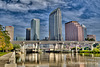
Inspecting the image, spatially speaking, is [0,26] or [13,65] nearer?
[13,65]

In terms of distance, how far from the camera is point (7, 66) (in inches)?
729

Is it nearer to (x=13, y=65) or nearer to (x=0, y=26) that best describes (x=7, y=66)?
(x=13, y=65)

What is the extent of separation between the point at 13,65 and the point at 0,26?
2204 inches

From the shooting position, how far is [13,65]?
61.3ft

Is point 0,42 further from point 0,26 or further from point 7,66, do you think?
point 7,66

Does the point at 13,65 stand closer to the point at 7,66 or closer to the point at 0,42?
the point at 7,66

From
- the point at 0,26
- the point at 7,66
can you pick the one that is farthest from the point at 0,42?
the point at 7,66

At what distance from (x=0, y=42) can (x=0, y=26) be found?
8671mm

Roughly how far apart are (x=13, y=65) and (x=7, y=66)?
0.79m

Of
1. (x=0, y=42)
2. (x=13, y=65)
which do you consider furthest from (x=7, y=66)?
(x=0, y=42)

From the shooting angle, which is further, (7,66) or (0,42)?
(0,42)

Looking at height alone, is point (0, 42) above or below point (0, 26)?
below

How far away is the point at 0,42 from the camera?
66938 millimetres

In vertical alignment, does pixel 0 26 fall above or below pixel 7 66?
above
